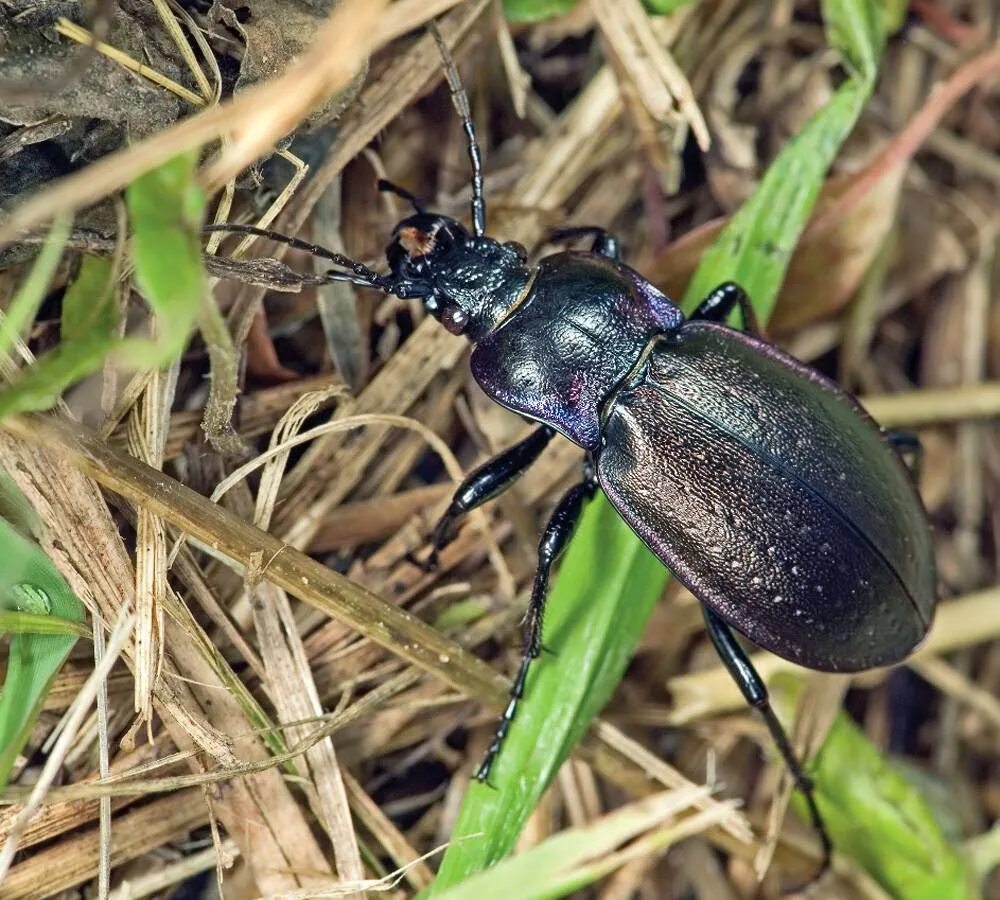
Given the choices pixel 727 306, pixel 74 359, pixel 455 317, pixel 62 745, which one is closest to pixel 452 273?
pixel 455 317

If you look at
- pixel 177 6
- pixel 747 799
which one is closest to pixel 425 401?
pixel 177 6

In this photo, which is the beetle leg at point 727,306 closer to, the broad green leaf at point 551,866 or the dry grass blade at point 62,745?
the broad green leaf at point 551,866

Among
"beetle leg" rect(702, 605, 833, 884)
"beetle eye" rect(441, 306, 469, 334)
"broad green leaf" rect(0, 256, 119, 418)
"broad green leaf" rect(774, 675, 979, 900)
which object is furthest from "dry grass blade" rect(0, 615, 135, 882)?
"broad green leaf" rect(774, 675, 979, 900)

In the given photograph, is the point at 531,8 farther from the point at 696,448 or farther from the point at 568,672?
the point at 568,672

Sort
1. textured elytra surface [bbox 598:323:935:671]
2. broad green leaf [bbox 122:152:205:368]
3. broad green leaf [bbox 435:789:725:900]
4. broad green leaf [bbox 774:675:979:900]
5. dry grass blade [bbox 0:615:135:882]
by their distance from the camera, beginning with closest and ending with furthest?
broad green leaf [bbox 122:152:205:368] < dry grass blade [bbox 0:615:135:882] < broad green leaf [bbox 435:789:725:900] < textured elytra surface [bbox 598:323:935:671] < broad green leaf [bbox 774:675:979:900]

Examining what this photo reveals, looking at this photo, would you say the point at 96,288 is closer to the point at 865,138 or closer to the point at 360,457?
the point at 360,457

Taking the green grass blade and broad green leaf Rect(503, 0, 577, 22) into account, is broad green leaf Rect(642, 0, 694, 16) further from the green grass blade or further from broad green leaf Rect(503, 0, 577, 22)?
the green grass blade

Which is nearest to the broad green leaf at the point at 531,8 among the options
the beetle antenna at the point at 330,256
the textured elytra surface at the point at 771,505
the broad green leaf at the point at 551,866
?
the beetle antenna at the point at 330,256
